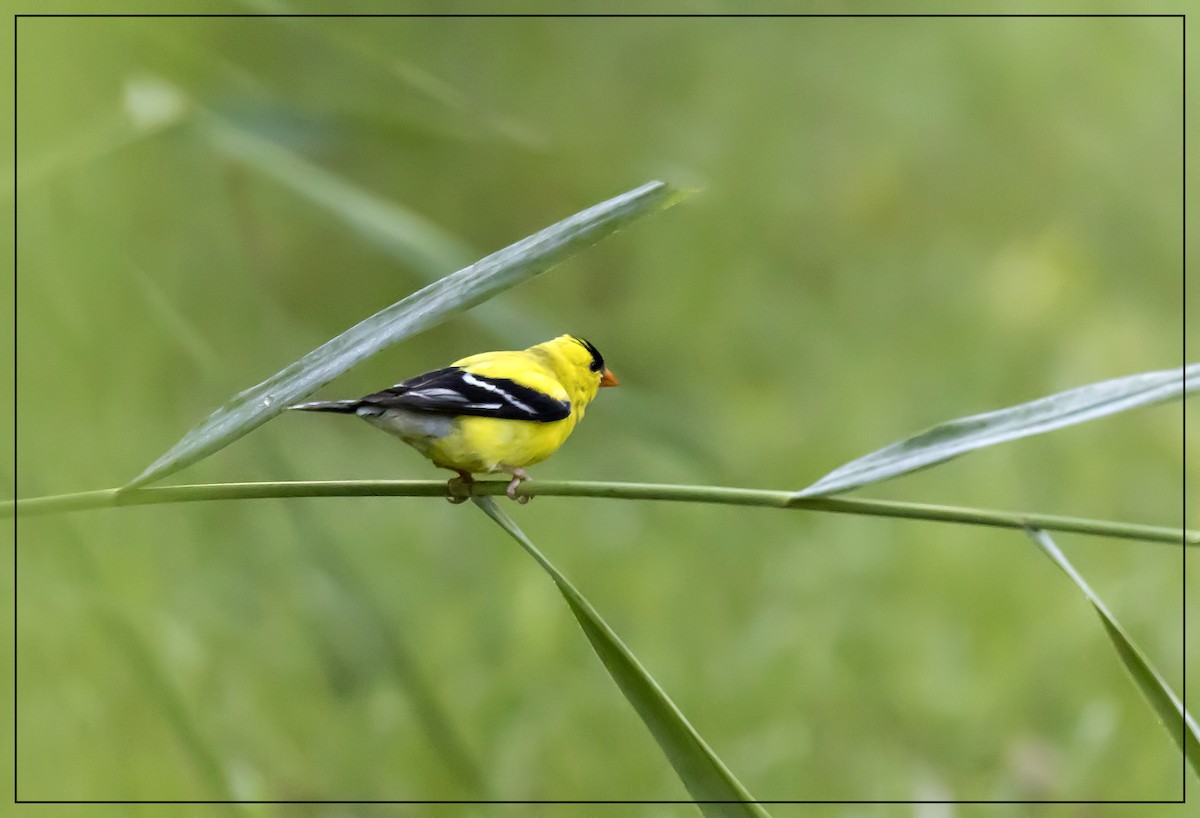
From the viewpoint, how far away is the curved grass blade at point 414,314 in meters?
0.62

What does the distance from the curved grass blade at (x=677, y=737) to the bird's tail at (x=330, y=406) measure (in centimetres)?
17

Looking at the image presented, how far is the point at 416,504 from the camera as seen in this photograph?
8.39ft

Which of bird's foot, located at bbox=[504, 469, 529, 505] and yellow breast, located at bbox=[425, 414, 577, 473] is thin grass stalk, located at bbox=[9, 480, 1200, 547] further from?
yellow breast, located at bbox=[425, 414, 577, 473]

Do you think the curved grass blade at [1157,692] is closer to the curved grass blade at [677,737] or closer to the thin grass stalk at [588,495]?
the thin grass stalk at [588,495]

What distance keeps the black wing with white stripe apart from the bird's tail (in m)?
0.03

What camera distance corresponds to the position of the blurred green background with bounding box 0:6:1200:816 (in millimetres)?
1088

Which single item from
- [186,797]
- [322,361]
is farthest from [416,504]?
[322,361]

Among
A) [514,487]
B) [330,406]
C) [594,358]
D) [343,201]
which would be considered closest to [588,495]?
[514,487]

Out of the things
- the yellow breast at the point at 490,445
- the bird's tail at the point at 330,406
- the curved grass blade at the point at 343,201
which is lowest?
the yellow breast at the point at 490,445

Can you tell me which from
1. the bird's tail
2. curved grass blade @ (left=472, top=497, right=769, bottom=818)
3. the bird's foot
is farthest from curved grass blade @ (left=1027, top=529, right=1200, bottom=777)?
the bird's tail

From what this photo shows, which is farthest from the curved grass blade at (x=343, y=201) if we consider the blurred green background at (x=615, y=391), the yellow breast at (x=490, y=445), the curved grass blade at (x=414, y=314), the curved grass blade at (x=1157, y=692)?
the curved grass blade at (x=1157, y=692)

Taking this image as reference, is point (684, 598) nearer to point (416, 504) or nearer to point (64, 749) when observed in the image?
point (416, 504)

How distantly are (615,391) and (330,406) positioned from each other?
32 centimetres

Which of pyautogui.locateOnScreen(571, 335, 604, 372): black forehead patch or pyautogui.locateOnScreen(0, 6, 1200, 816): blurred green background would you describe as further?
pyautogui.locateOnScreen(571, 335, 604, 372): black forehead patch
